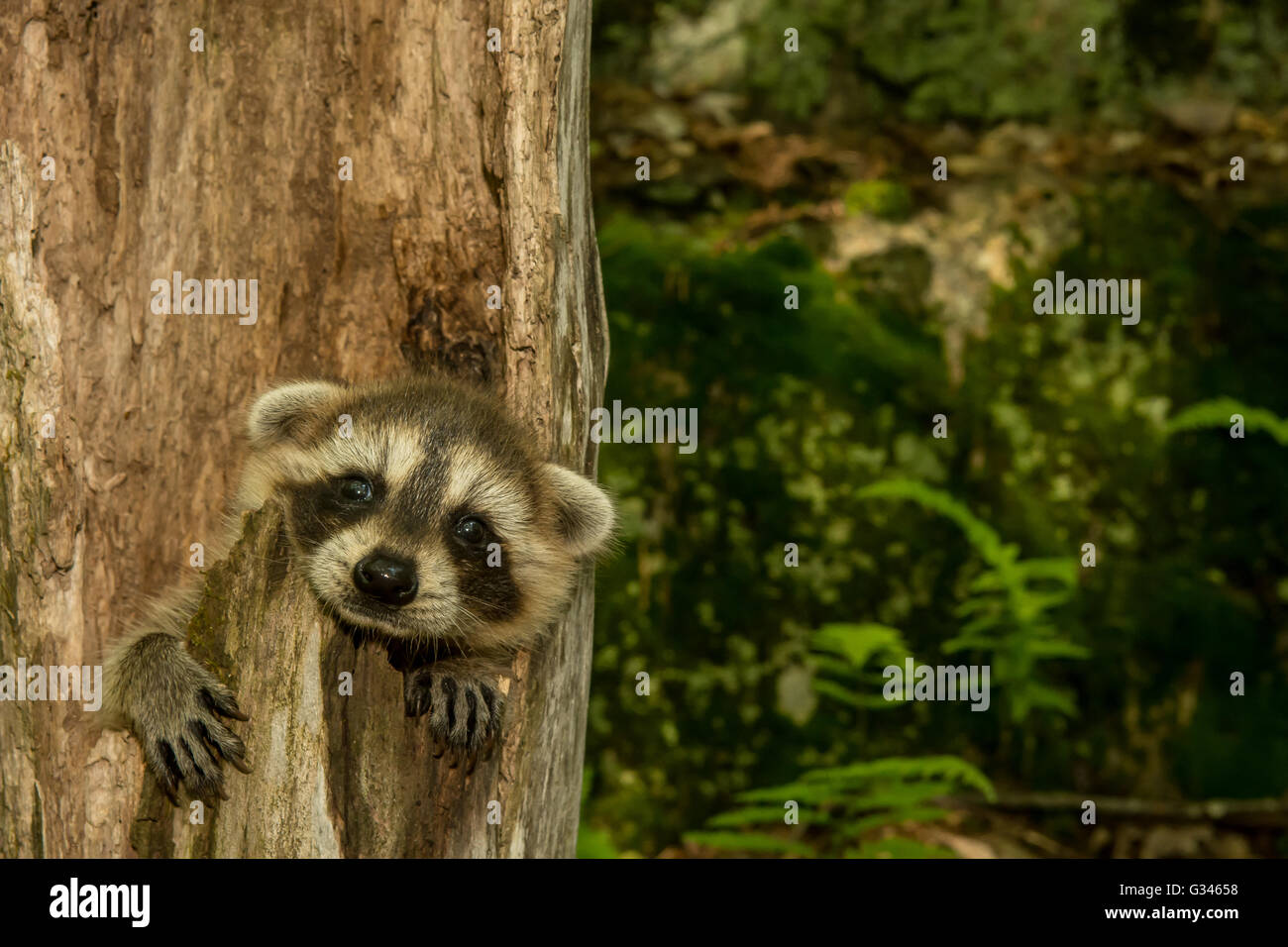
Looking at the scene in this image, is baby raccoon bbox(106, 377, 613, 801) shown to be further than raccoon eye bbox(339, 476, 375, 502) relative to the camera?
No

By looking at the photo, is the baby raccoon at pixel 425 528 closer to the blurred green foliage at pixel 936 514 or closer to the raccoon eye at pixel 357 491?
the raccoon eye at pixel 357 491

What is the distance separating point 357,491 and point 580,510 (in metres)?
0.83

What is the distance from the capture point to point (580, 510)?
15.2 feet

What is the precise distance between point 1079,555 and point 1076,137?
99.0 inches

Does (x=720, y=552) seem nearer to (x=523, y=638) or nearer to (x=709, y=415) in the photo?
(x=709, y=415)

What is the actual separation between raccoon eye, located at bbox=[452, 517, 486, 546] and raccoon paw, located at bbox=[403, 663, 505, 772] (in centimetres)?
63

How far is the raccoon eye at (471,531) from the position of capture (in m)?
4.55

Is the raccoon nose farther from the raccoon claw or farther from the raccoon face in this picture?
the raccoon claw

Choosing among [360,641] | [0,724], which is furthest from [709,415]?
[0,724]

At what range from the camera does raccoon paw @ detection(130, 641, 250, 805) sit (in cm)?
354
